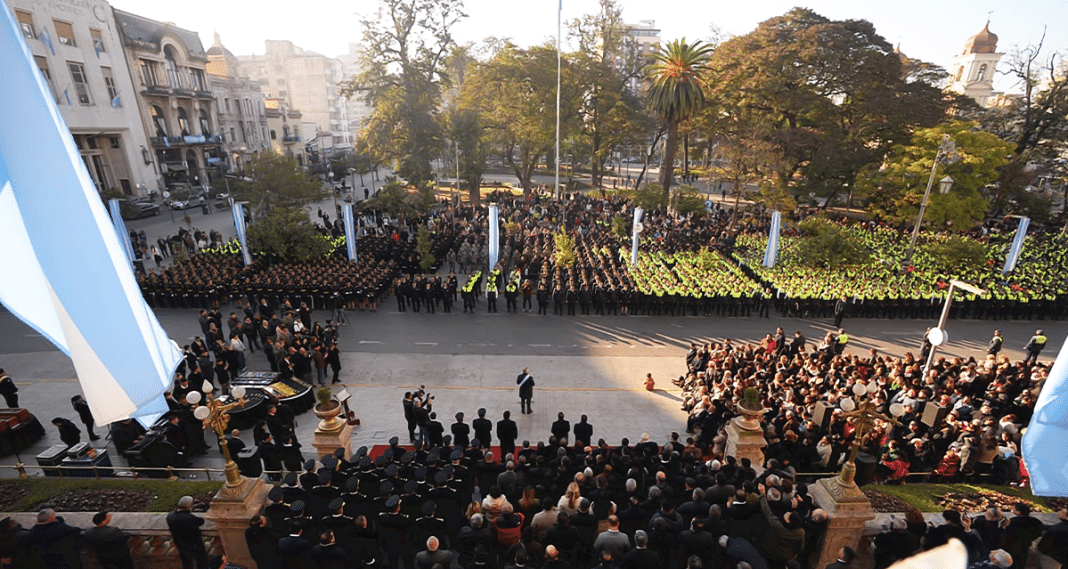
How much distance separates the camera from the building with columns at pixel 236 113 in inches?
2384

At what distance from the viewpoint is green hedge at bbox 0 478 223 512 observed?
7.80 metres

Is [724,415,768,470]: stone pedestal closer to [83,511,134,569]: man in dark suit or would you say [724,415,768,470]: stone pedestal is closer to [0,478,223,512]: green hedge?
[0,478,223,512]: green hedge

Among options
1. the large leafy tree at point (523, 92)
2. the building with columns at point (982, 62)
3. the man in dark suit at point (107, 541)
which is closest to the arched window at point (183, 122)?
the large leafy tree at point (523, 92)

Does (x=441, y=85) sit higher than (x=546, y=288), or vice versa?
(x=441, y=85)

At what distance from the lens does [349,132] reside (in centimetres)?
11706

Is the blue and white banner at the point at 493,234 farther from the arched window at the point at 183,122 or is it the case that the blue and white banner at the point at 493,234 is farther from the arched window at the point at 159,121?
the arched window at the point at 183,122

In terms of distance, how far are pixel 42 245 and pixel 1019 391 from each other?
59.8ft

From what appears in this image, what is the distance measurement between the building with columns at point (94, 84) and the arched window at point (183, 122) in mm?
6018

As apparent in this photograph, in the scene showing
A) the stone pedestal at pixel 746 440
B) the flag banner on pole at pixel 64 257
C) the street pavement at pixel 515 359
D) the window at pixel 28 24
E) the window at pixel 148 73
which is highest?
the window at pixel 28 24

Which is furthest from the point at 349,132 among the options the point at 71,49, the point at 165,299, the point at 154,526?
the point at 154,526

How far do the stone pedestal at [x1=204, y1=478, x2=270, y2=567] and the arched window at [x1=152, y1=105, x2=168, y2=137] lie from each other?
Answer: 58.4 metres

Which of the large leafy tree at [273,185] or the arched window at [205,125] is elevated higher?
the arched window at [205,125]

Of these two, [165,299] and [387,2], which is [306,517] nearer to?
[165,299]

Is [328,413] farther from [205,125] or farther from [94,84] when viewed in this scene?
[205,125]
